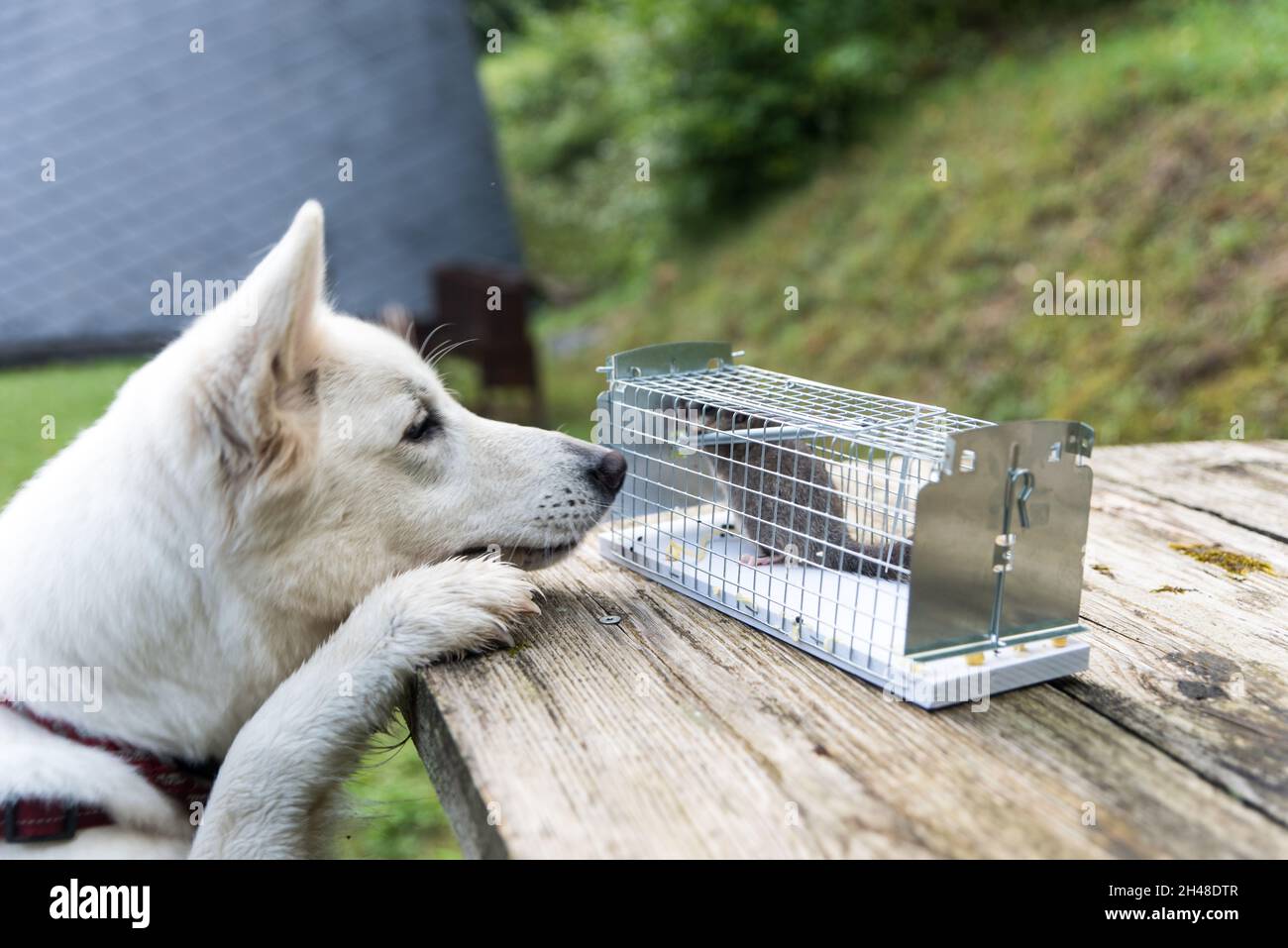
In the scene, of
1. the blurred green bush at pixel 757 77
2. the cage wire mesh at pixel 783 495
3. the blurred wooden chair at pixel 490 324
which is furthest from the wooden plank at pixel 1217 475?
the blurred green bush at pixel 757 77

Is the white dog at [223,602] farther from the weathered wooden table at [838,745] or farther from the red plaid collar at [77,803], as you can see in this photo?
the weathered wooden table at [838,745]

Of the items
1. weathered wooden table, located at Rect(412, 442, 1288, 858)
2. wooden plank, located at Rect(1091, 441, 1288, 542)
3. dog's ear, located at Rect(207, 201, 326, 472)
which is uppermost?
dog's ear, located at Rect(207, 201, 326, 472)

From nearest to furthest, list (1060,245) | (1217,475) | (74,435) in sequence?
(1217,475) → (74,435) → (1060,245)

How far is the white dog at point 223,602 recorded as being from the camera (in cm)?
156

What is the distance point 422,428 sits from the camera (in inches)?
72.6

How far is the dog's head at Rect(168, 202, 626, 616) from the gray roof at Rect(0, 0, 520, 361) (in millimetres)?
6635

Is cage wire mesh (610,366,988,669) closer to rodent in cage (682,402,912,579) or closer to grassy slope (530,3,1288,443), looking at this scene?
rodent in cage (682,402,912,579)

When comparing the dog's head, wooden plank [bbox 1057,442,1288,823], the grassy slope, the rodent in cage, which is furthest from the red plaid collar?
the grassy slope

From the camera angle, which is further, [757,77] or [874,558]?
[757,77]

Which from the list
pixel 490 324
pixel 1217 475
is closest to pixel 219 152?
pixel 490 324

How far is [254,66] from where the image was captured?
900 centimetres

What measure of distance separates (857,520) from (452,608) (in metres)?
0.66

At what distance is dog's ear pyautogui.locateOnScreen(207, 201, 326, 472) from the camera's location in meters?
1.51

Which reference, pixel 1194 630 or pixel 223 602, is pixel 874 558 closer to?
pixel 1194 630
